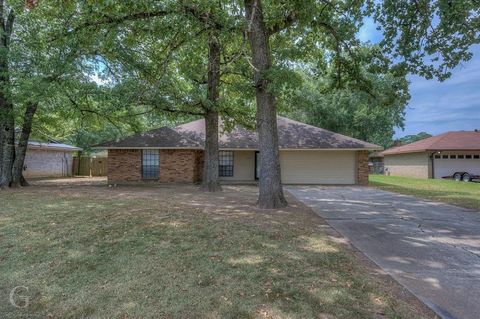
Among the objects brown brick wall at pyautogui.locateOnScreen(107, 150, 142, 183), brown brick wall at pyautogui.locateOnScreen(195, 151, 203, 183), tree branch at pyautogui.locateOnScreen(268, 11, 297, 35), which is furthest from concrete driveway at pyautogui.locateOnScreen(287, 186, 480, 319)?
brown brick wall at pyautogui.locateOnScreen(107, 150, 142, 183)

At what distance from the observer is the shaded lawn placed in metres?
3.30

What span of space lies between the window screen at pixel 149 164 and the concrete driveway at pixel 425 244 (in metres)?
10.6

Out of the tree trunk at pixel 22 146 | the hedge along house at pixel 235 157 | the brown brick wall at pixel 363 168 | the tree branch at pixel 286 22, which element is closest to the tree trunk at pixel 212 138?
the tree branch at pixel 286 22

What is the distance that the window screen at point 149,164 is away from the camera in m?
18.2

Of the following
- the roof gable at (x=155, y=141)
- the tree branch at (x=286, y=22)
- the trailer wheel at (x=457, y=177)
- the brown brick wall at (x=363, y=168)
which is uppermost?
the tree branch at (x=286, y=22)

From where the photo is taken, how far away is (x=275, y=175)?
9.00 meters

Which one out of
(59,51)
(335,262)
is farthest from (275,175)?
(59,51)

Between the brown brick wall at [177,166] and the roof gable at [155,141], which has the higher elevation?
the roof gable at [155,141]

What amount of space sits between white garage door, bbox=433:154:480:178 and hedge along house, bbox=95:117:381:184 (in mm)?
9646

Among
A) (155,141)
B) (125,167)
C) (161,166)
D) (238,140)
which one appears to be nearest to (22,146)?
(125,167)

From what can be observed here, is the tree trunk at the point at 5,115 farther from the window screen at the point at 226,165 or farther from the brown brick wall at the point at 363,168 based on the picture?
the brown brick wall at the point at 363,168

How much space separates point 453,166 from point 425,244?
73.9 feet

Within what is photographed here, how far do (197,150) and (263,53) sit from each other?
10279 millimetres

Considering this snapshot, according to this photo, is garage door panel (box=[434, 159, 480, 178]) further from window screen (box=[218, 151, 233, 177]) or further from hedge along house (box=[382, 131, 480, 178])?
window screen (box=[218, 151, 233, 177])
